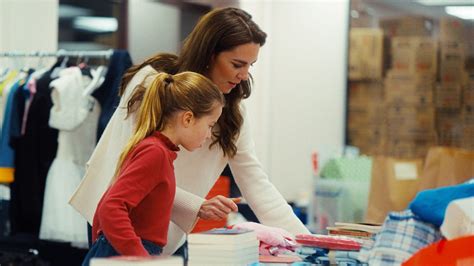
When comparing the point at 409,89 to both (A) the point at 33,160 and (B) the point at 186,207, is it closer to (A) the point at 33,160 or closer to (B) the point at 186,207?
(A) the point at 33,160

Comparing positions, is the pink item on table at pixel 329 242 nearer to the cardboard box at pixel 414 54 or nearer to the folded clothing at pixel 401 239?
the folded clothing at pixel 401 239

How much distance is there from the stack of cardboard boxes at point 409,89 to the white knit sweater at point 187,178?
3.62m

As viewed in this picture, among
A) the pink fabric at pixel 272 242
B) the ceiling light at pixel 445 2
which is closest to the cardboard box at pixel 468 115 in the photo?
the ceiling light at pixel 445 2

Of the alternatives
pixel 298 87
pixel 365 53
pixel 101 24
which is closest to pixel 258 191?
pixel 101 24

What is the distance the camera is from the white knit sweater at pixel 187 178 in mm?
2519

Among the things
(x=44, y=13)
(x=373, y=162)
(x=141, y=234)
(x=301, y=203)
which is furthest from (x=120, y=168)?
(x=301, y=203)

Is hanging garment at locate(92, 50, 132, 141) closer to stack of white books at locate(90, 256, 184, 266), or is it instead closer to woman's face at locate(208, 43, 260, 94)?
woman's face at locate(208, 43, 260, 94)

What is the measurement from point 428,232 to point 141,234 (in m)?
0.74

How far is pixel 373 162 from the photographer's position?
18.3 feet

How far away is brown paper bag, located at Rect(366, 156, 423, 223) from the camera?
17.7 ft

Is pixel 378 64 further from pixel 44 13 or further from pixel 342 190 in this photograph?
pixel 44 13

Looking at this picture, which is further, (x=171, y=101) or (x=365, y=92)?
(x=365, y=92)

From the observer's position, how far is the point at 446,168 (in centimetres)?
527

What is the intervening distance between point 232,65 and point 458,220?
3.35ft
